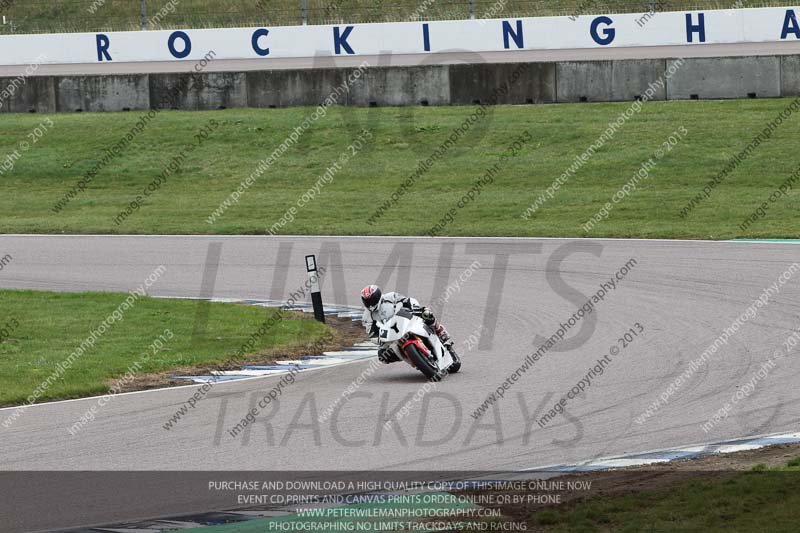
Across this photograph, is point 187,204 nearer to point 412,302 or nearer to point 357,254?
point 357,254

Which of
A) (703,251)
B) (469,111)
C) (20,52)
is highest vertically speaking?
(20,52)

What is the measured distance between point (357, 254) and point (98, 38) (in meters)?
16.9

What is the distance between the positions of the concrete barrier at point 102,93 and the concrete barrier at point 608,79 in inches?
423

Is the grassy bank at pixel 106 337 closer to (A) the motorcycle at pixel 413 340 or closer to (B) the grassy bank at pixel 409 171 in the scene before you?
(A) the motorcycle at pixel 413 340

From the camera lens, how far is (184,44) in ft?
113

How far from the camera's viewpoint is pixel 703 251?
66.2ft

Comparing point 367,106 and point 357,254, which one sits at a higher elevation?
point 367,106

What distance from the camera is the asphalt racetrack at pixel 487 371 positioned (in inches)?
392

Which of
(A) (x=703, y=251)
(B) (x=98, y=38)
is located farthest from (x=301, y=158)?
(A) (x=703, y=251)

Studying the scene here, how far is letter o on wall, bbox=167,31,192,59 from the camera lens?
34469mm

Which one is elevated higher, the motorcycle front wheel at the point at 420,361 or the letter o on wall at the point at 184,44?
the letter o on wall at the point at 184,44

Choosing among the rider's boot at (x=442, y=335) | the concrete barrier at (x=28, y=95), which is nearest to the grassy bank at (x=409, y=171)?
the concrete barrier at (x=28, y=95)

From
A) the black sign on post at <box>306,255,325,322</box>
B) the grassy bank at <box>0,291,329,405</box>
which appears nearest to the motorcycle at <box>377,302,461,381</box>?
the grassy bank at <box>0,291,329,405</box>

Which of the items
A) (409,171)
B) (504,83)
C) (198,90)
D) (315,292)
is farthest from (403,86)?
(315,292)
